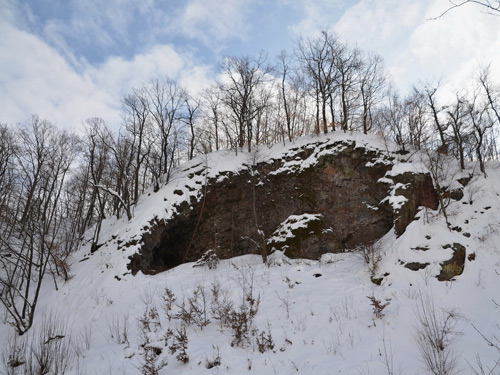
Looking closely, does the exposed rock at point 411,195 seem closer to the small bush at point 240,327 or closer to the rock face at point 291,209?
the rock face at point 291,209

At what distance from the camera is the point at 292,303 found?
7121 millimetres

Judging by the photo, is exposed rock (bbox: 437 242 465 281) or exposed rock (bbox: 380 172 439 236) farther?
exposed rock (bbox: 380 172 439 236)

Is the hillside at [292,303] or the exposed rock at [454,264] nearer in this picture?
the hillside at [292,303]

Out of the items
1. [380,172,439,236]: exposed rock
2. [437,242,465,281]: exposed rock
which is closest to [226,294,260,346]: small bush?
[437,242,465,281]: exposed rock

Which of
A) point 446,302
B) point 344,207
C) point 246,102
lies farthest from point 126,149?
point 446,302

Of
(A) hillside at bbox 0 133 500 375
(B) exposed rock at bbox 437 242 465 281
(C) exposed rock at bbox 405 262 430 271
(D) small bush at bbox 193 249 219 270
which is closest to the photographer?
(A) hillside at bbox 0 133 500 375

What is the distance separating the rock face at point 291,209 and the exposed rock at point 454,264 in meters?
3.43

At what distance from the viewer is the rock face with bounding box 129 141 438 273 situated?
42.1ft

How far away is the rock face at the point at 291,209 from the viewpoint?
505 inches

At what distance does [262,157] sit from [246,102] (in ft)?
18.5

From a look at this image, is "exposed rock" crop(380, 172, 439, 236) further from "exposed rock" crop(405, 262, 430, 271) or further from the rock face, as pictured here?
"exposed rock" crop(405, 262, 430, 271)

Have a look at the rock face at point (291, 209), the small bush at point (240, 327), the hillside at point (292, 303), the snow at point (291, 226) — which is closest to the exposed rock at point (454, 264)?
the hillside at point (292, 303)

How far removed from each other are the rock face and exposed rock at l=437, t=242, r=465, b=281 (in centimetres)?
343

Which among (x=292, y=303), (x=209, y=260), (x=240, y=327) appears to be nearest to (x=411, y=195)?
(x=292, y=303)
